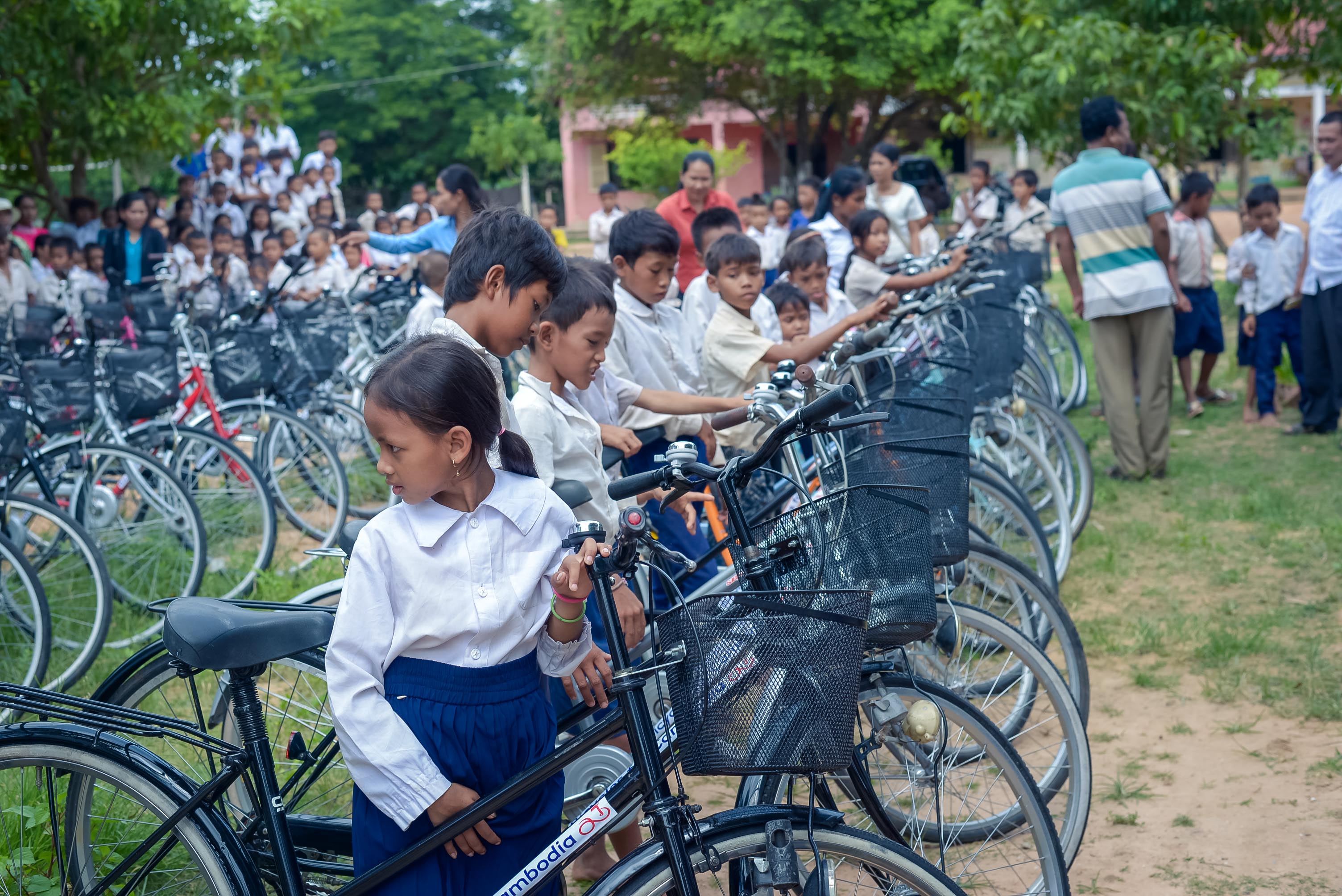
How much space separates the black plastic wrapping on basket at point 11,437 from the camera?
4.55 m

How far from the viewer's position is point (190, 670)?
2.45 m

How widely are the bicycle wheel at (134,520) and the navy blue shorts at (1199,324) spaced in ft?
22.8

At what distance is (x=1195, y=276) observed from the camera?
899 centimetres

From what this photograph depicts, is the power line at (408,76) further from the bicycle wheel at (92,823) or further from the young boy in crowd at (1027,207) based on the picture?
the bicycle wheel at (92,823)

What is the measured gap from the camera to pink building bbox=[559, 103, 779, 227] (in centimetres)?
3619

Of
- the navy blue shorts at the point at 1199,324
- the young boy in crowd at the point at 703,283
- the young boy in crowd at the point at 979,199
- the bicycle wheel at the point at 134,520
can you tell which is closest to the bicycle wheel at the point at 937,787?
the young boy in crowd at the point at 703,283

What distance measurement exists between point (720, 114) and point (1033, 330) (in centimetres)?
3023

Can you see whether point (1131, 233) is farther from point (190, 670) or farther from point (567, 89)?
point (567, 89)

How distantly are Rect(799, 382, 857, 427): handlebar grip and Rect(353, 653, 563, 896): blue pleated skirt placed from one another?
27.3 inches

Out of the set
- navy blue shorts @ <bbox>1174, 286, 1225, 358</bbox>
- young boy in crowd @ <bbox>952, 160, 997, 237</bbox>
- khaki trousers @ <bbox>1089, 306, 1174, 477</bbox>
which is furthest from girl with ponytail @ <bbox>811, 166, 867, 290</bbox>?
young boy in crowd @ <bbox>952, 160, 997, 237</bbox>

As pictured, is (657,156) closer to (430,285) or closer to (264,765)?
(430,285)

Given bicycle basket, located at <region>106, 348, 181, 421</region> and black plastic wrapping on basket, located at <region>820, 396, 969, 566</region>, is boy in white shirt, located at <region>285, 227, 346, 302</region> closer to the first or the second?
bicycle basket, located at <region>106, 348, 181, 421</region>

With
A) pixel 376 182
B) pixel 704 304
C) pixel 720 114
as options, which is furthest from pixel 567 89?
pixel 704 304

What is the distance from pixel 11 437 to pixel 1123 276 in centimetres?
570
